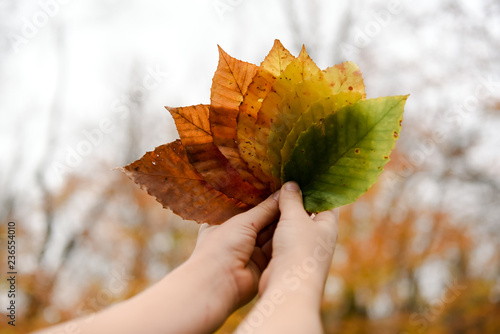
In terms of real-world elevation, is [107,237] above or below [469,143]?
below

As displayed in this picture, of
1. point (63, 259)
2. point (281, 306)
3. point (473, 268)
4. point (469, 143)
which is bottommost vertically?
point (63, 259)

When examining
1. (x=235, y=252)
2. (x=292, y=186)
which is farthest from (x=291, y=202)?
(x=235, y=252)

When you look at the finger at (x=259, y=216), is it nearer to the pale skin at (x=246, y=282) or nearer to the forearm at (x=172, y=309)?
the pale skin at (x=246, y=282)

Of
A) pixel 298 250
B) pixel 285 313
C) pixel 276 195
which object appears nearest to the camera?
pixel 285 313

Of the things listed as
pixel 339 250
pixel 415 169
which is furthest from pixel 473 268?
pixel 339 250

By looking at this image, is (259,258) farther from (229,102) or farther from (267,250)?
(229,102)

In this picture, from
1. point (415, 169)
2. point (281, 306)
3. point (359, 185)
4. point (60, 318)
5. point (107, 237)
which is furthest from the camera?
point (107, 237)

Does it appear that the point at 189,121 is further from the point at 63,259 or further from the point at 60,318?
the point at 63,259
